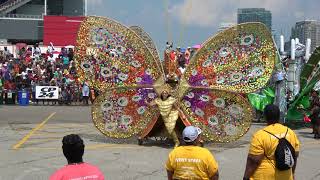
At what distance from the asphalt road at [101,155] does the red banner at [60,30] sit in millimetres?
38006

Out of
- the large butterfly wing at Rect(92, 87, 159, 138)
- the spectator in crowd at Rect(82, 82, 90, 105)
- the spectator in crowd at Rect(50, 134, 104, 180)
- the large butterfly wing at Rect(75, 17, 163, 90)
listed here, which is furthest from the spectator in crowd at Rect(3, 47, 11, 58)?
the spectator in crowd at Rect(50, 134, 104, 180)

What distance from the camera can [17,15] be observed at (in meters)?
65.6

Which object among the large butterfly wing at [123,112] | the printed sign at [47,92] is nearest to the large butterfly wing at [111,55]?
the large butterfly wing at [123,112]

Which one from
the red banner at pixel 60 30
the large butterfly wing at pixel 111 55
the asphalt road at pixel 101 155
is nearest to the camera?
the asphalt road at pixel 101 155

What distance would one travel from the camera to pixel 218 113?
13.0 meters

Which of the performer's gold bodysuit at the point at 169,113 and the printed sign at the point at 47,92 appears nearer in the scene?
the performer's gold bodysuit at the point at 169,113

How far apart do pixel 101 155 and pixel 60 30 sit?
4642cm

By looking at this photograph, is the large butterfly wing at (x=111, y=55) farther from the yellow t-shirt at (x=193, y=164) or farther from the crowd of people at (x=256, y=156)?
the yellow t-shirt at (x=193, y=164)

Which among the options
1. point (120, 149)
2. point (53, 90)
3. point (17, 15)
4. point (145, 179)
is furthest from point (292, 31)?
point (17, 15)

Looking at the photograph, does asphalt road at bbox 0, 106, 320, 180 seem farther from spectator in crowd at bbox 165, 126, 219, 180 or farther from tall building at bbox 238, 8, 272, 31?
tall building at bbox 238, 8, 272, 31

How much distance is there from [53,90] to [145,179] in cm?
1910

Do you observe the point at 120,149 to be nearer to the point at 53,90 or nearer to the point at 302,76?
the point at 302,76

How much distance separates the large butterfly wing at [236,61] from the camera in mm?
13016

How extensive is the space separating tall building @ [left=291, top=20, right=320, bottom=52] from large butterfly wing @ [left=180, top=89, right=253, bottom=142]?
1653 centimetres
